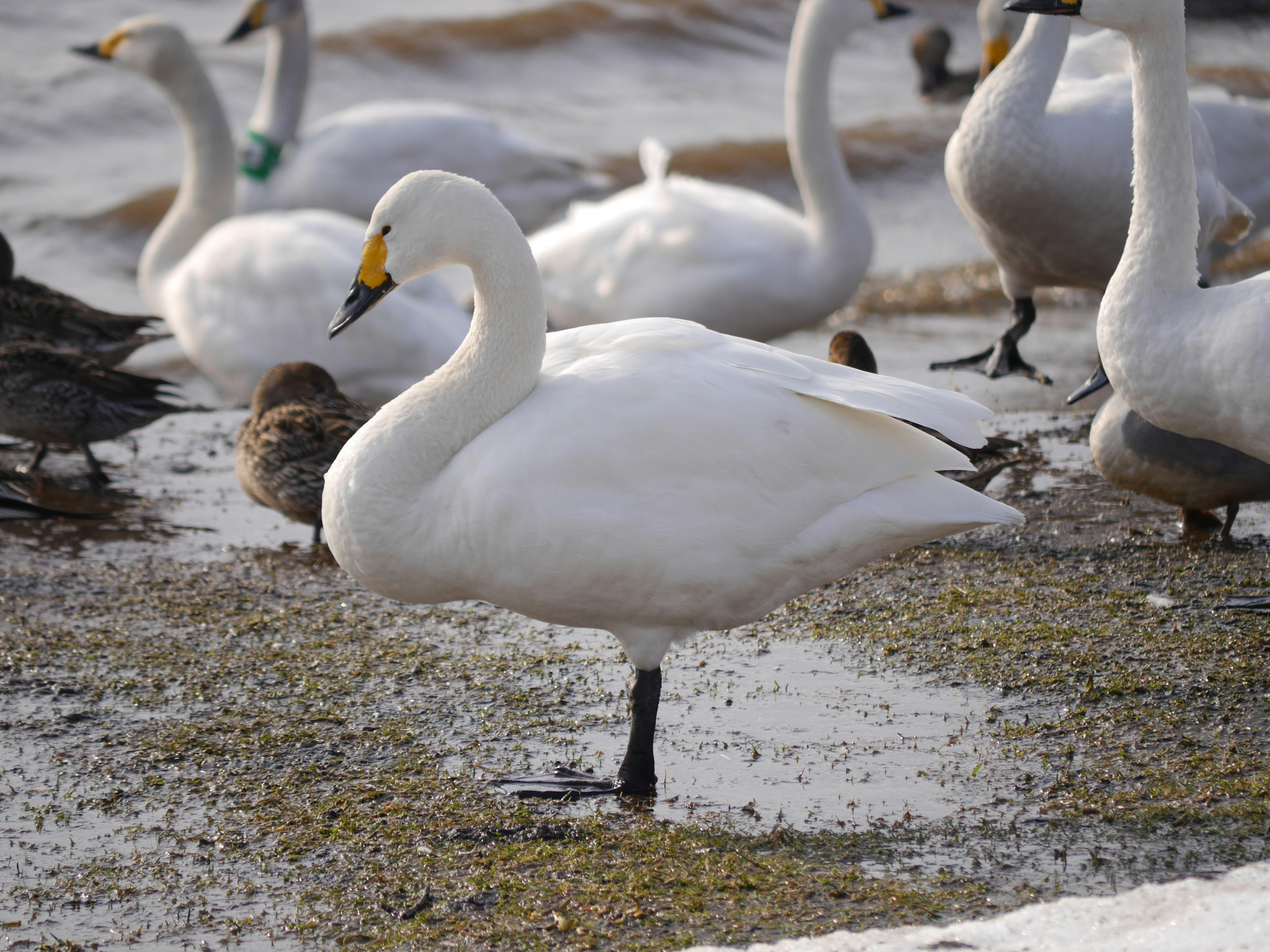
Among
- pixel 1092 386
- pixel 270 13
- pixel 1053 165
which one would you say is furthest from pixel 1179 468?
pixel 270 13

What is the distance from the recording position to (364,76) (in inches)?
667

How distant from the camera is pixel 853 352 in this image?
6.12 meters

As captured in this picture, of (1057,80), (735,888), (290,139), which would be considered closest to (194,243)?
(290,139)

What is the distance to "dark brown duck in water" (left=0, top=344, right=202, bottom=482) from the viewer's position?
607 centimetres

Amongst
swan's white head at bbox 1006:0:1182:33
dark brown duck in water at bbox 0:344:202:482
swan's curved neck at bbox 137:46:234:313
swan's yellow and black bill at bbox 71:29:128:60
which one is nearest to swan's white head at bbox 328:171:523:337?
swan's white head at bbox 1006:0:1182:33

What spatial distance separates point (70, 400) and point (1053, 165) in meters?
4.29

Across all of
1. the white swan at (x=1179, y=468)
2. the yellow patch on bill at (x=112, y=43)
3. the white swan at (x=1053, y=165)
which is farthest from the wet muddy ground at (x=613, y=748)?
the yellow patch on bill at (x=112, y=43)

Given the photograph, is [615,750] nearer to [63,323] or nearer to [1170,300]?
[1170,300]

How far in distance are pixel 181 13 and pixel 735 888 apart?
685 inches

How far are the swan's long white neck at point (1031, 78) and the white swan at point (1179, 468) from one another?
5.65 ft

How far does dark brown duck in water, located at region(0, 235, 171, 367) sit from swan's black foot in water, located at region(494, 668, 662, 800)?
14.7 feet

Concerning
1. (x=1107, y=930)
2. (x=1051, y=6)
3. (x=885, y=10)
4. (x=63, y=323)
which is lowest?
(x=63, y=323)

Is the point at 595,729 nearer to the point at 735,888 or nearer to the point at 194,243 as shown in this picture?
the point at 735,888

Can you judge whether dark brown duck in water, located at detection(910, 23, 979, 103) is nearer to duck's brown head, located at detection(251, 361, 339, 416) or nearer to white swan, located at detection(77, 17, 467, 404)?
white swan, located at detection(77, 17, 467, 404)
